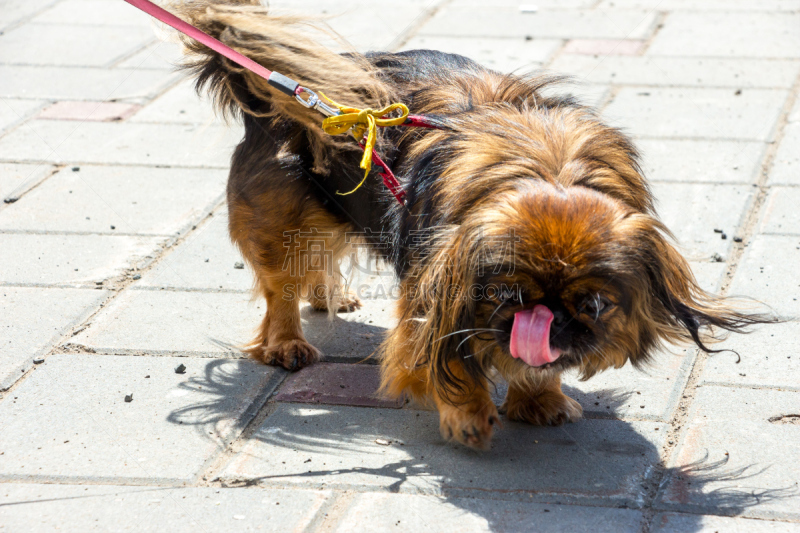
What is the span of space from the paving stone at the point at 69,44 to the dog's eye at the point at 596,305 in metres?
5.84

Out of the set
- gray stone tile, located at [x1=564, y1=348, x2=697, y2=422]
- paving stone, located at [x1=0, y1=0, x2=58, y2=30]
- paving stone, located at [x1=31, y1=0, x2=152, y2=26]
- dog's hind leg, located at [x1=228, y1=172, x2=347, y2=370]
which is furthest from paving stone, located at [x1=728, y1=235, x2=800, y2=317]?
paving stone, located at [x1=0, y1=0, x2=58, y2=30]

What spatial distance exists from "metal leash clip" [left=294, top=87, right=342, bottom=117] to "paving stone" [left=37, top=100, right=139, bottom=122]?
3700 millimetres

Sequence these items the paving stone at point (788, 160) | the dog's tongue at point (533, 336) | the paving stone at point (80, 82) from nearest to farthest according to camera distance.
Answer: the dog's tongue at point (533, 336), the paving stone at point (788, 160), the paving stone at point (80, 82)

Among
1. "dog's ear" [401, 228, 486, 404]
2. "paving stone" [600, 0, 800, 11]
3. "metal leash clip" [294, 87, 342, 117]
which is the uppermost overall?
"paving stone" [600, 0, 800, 11]

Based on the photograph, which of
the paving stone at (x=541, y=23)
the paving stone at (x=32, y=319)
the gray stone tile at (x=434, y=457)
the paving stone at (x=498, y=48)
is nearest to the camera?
the gray stone tile at (x=434, y=457)

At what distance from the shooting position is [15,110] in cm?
629

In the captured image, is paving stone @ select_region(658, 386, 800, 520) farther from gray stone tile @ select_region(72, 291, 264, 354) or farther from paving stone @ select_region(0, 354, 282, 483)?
gray stone tile @ select_region(72, 291, 264, 354)

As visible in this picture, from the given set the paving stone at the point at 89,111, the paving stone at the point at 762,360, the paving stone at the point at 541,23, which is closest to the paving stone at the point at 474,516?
the paving stone at the point at 762,360

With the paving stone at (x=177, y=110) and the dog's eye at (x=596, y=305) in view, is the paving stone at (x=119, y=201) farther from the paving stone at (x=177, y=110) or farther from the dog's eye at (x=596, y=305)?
the dog's eye at (x=596, y=305)

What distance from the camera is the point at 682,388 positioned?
129 inches

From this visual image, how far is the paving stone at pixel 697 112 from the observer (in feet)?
18.6

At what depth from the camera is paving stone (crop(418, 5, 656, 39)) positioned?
7.54 m

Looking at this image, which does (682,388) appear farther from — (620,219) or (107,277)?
(107,277)

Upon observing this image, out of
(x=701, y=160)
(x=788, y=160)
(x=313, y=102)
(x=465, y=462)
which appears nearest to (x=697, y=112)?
(x=701, y=160)
